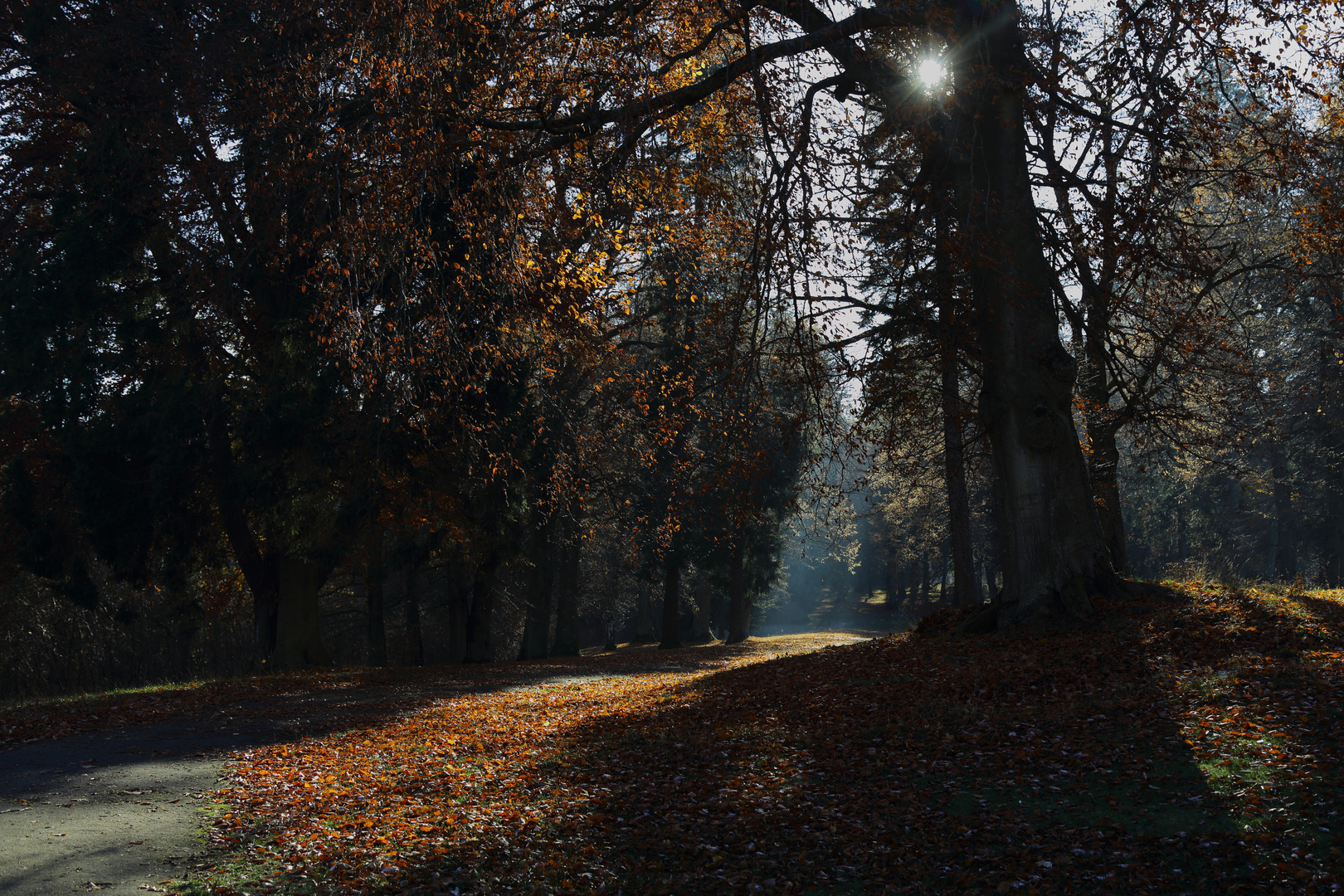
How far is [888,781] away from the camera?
6289 millimetres

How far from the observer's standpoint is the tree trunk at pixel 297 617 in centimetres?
1705

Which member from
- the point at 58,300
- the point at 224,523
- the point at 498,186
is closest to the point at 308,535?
the point at 224,523

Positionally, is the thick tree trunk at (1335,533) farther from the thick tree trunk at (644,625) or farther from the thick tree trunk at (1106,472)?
the thick tree trunk at (644,625)

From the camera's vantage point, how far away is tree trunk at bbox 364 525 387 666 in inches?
674

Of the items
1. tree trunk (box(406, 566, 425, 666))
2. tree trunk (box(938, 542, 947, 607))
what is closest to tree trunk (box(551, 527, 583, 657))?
tree trunk (box(406, 566, 425, 666))

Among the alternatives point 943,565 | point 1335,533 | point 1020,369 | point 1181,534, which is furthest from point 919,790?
point 1181,534

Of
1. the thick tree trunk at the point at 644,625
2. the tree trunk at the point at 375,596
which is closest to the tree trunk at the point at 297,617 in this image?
the tree trunk at the point at 375,596

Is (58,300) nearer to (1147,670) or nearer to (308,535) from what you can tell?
(308,535)

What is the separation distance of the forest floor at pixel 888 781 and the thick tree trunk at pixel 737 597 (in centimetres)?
1783

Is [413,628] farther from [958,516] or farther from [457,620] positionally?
[958,516]

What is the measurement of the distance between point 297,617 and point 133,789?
10.9 meters

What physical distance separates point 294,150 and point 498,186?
2.37 m

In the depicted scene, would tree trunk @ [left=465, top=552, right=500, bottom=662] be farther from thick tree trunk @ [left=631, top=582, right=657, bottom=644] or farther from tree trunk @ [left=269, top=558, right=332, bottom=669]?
thick tree trunk @ [left=631, top=582, right=657, bottom=644]

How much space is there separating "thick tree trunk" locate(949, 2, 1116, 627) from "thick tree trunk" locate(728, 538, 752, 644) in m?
17.5
